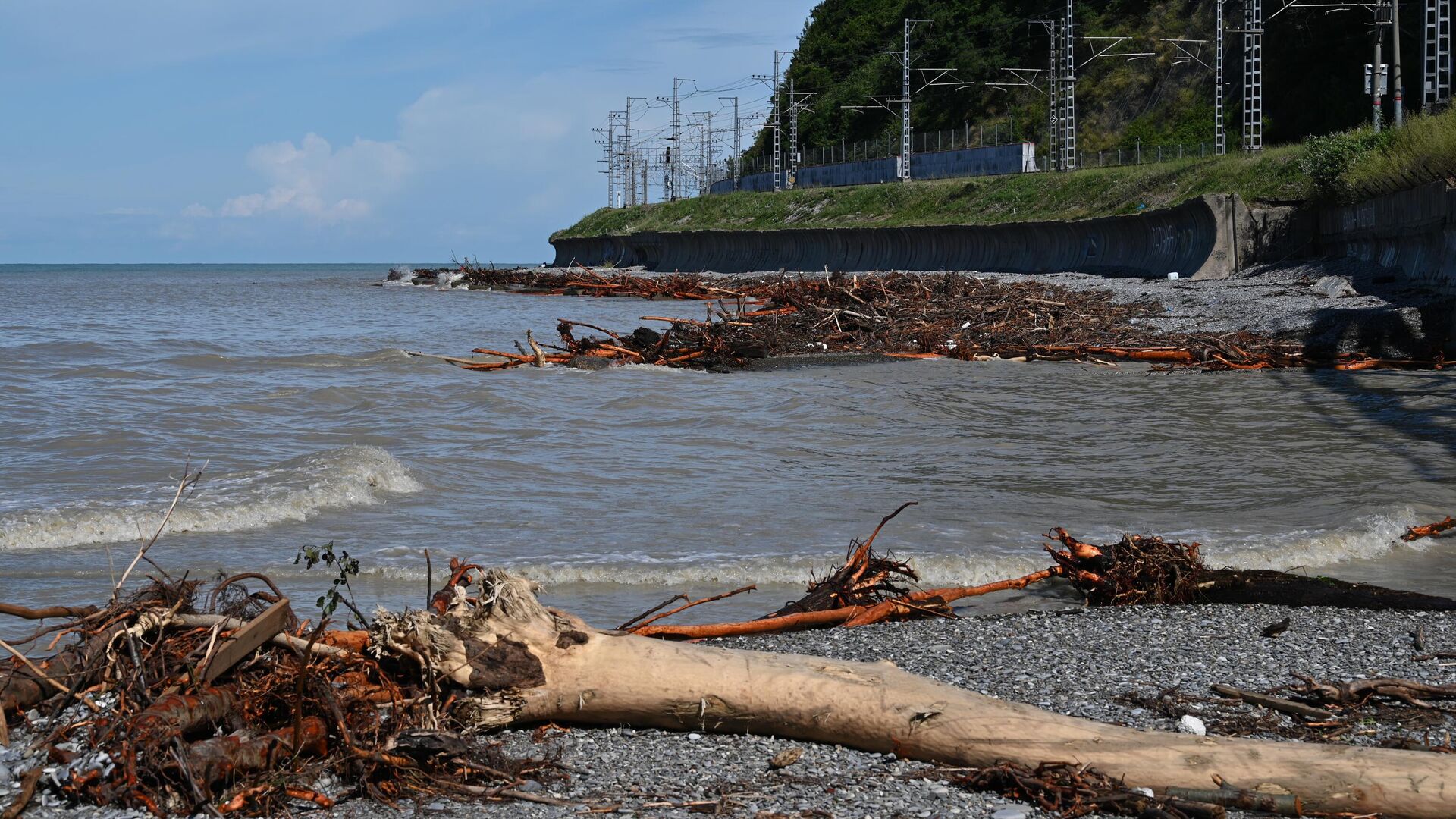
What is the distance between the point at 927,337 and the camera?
68.4 feet

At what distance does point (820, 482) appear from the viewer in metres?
10.2

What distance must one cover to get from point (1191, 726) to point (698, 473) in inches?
269

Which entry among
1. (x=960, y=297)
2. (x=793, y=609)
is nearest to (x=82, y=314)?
(x=960, y=297)

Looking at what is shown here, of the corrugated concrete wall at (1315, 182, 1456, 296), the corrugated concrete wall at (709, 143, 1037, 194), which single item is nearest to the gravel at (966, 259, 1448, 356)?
the corrugated concrete wall at (1315, 182, 1456, 296)

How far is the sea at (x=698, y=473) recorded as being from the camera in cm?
740

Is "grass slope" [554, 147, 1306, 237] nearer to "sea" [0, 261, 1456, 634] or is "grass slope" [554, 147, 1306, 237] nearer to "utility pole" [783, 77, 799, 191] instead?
"utility pole" [783, 77, 799, 191]

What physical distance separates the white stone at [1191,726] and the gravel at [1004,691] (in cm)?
4

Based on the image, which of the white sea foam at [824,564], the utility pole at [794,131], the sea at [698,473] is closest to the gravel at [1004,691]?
the sea at [698,473]

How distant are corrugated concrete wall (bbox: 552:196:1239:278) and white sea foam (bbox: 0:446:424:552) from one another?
2546cm

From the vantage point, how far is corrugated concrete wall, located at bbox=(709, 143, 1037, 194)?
6881cm

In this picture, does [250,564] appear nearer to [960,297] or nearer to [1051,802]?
[1051,802]

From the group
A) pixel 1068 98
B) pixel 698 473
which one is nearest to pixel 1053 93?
pixel 1068 98

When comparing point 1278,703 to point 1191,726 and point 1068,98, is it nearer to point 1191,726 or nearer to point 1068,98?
point 1191,726

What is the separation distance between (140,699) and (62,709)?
336 mm
